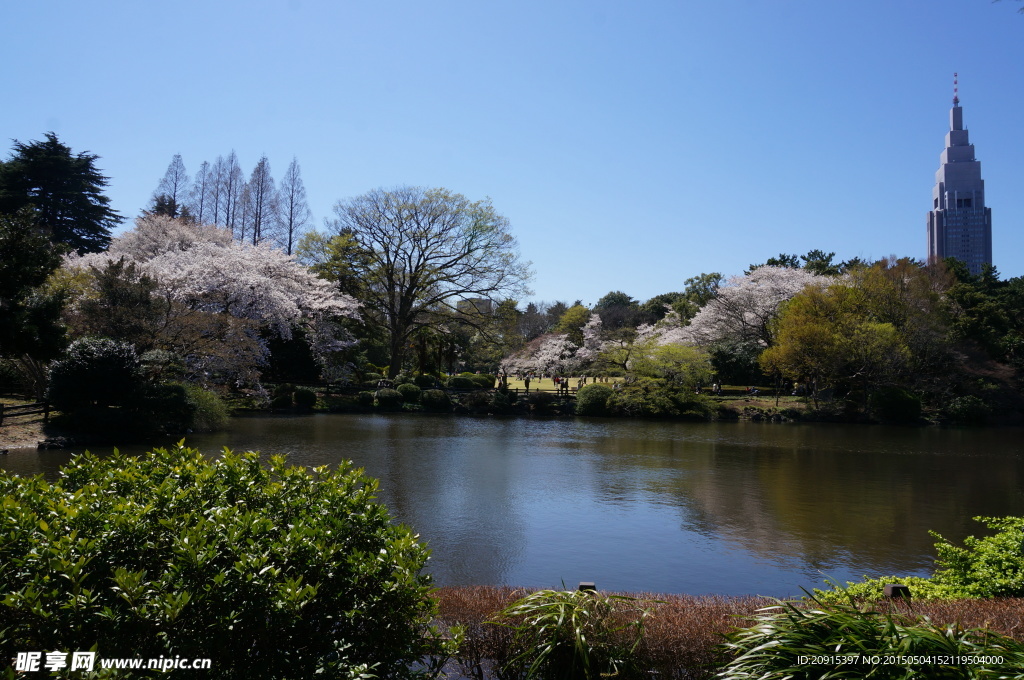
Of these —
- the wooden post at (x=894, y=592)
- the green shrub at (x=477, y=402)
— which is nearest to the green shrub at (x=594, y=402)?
the green shrub at (x=477, y=402)

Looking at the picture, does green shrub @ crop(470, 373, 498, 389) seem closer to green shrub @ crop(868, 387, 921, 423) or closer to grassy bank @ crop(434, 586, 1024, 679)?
green shrub @ crop(868, 387, 921, 423)

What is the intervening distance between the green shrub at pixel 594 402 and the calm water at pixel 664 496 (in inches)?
213

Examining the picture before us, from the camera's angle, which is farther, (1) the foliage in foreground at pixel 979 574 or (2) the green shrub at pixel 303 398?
(2) the green shrub at pixel 303 398

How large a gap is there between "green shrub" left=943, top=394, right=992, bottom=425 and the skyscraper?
324 feet

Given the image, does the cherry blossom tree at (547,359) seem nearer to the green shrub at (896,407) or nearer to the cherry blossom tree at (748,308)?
the cherry blossom tree at (748,308)

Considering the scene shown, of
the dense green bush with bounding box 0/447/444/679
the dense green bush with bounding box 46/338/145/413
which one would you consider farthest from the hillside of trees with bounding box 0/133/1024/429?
the dense green bush with bounding box 0/447/444/679

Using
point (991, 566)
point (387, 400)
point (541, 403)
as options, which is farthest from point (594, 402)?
point (991, 566)

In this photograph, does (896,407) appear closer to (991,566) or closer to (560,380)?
(560,380)

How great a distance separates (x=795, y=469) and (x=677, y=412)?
12.5 meters

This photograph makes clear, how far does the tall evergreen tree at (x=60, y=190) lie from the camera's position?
3484 cm

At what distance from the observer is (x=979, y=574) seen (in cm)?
480

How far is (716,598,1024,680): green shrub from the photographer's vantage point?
9.09 ft

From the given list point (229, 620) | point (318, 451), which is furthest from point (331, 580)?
point (318, 451)

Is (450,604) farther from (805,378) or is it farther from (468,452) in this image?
(805,378)
